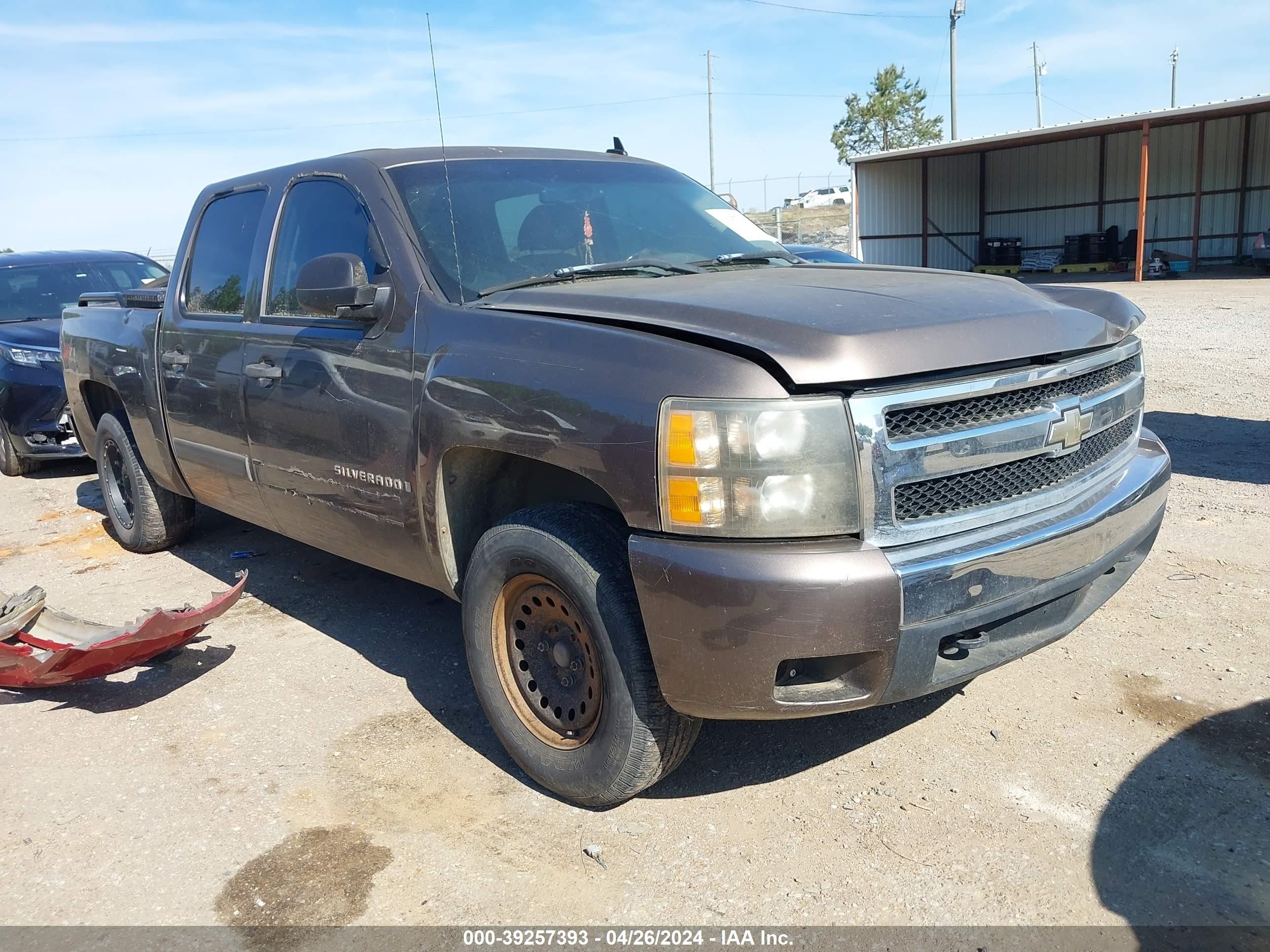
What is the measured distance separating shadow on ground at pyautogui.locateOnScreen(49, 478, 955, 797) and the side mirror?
1.47 m

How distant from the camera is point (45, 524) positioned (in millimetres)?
7035

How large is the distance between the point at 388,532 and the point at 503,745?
838mm

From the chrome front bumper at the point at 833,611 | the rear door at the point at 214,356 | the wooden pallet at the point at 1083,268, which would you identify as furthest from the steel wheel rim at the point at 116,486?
the wooden pallet at the point at 1083,268

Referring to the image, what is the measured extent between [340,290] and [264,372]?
0.85 metres

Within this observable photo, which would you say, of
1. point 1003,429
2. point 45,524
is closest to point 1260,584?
point 1003,429

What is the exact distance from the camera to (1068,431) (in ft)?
9.12

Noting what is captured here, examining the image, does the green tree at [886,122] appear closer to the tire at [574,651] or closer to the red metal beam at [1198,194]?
the red metal beam at [1198,194]

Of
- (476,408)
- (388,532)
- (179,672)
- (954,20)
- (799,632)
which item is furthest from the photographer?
(954,20)

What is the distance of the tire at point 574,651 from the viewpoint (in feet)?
8.79

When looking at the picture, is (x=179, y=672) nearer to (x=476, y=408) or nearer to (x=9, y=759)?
(x=9, y=759)

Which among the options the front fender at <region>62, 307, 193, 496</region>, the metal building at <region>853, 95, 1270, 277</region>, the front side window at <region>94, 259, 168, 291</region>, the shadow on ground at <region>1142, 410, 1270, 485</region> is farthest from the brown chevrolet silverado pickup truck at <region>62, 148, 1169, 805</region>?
the metal building at <region>853, 95, 1270, 277</region>

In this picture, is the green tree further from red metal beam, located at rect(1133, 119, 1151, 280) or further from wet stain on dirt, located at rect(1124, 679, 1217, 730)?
wet stain on dirt, located at rect(1124, 679, 1217, 730)

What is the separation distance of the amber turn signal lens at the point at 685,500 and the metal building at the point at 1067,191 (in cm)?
2491

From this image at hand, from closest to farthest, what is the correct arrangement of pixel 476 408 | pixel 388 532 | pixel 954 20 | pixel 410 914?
pixel 410 914 < pixel 476 408 < pixel 388 532 < pixel 954 20
